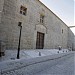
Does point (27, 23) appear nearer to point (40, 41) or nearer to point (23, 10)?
point (23, 10)

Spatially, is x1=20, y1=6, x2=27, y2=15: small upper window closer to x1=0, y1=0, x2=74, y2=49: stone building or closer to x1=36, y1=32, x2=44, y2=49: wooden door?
x1=0, y1=0, x2=74, y2=49: stone building

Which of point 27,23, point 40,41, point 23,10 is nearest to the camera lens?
point 23,10

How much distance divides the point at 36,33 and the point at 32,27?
1.12 meters

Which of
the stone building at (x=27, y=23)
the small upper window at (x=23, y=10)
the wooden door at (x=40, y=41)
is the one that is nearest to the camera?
the stone building at (x=27, y=23)

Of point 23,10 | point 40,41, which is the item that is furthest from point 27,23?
point 40,41

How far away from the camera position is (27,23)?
1162 centimetres

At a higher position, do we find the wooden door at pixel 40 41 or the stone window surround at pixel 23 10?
the stone window surround at pixel 23 10

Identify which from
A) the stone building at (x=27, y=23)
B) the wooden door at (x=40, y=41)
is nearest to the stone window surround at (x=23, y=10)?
the stone building at (x=27, y=23)

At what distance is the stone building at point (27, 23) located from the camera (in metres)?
9.16

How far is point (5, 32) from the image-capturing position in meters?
9.02

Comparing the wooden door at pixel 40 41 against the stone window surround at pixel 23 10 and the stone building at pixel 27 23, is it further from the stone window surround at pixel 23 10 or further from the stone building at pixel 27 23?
the stone window surround at pixel 23 10

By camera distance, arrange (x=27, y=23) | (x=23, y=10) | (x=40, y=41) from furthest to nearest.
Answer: (x=40, y=41) < (x=27, y=23) < (x=23, y=10)

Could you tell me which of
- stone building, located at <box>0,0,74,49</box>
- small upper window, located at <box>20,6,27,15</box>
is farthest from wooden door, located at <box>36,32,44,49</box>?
small upper window, located at <box>20,6,27,15</box>

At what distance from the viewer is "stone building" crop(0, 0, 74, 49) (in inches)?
361
